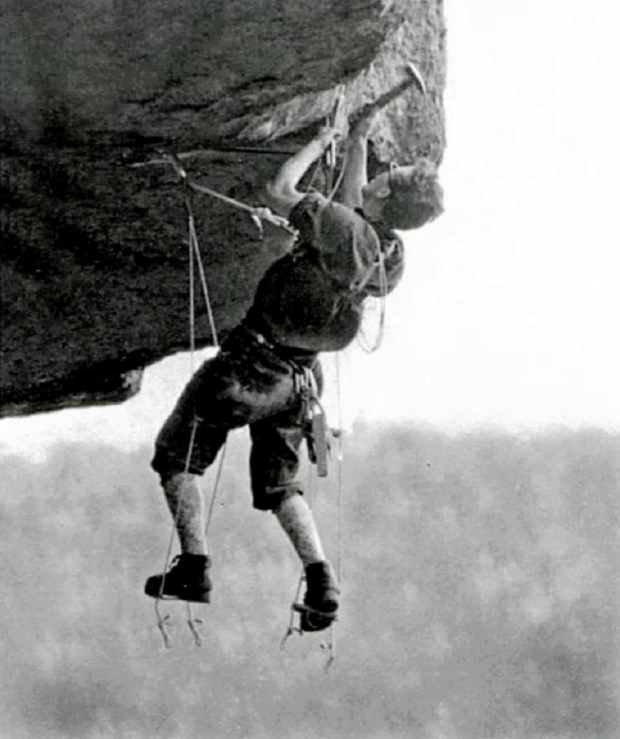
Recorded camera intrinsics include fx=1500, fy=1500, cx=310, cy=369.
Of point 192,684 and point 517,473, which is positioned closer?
point 192,684

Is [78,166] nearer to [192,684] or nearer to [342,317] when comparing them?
[342,317]

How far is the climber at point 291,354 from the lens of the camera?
595 cm

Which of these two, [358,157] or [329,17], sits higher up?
[329,17]

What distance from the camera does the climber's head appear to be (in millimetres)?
5914

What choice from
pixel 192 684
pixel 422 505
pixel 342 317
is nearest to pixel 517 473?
pixel 422 505

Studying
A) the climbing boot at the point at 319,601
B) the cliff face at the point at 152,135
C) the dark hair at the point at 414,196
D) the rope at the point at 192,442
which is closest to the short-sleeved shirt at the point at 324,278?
the dark hair at the point at 414,196

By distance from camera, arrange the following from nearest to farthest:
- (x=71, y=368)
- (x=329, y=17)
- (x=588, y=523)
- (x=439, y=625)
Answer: (x=329, y=17)
(x=71, y=368)
(x=439, y=625)
(x=588, y=523)

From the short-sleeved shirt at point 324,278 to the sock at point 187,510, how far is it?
704mm

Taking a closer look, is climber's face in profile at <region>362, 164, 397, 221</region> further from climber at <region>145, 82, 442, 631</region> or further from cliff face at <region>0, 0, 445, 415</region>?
cliff face at <region>0, 0, 445, 415</region>

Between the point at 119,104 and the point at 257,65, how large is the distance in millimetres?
589

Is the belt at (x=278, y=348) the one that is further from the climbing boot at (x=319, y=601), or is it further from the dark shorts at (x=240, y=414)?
the climbing boot at (x=319, y=601)

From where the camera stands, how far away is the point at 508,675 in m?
8.40

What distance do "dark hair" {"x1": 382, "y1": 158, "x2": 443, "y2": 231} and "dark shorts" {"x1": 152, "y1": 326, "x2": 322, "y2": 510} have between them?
786mm

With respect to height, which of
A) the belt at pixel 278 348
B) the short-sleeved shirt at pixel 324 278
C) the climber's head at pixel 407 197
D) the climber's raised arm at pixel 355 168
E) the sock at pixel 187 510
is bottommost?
the sock at pixel 187 510
